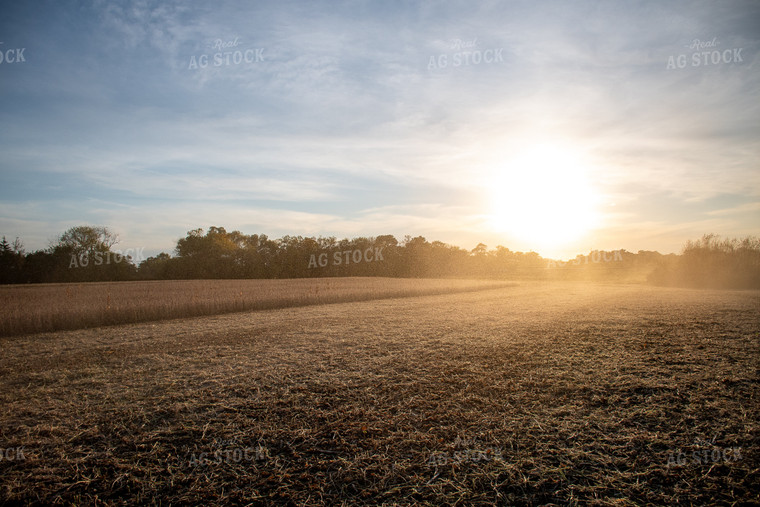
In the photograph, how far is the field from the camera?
8.93 feet

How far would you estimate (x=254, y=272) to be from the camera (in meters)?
44.5

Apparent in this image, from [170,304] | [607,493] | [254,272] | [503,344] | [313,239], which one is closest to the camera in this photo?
[607,493]

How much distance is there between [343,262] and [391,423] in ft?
160

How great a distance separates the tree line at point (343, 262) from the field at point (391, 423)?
116 ft

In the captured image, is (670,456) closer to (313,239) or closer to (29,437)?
(29,437)

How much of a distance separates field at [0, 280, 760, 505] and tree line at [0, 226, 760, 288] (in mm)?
35426

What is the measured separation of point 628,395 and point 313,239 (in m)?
53.5

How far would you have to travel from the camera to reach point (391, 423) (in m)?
3.71

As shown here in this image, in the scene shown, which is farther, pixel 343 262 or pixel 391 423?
pixel 343 262

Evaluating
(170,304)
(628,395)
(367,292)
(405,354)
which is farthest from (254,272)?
(628,395)

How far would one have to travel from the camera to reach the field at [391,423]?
2.72 meters

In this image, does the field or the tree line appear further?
the tree line

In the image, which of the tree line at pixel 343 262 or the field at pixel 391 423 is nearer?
the field at pixel 391 423

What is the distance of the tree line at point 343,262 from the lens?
3388 centimetres
